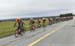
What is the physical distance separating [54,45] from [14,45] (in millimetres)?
2558

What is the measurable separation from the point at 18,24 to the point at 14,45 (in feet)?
37.2

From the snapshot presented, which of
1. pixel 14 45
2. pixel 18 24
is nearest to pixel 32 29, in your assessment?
pixel 18 24

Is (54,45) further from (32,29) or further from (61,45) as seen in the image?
(32,29)

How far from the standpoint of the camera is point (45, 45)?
18.7 meters

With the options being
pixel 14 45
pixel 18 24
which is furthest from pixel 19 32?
pixel 14 45

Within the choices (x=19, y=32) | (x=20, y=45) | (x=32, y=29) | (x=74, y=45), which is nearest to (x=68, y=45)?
(x=74, y=45)

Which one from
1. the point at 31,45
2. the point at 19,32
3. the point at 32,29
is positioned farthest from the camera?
the point at 32,29

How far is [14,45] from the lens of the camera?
61.5 ft

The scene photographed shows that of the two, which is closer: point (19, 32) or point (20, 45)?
point (20, 45)

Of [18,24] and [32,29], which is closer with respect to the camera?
[18,24]

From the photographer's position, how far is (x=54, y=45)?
18.6m

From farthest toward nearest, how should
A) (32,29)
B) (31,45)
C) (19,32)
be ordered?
1. (32,29)
2. (19,32)
3. (31,45)

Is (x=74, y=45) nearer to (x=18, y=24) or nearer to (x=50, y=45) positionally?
(x=50, y=45)

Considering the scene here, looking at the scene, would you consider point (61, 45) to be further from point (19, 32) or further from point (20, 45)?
point (19, 32)
